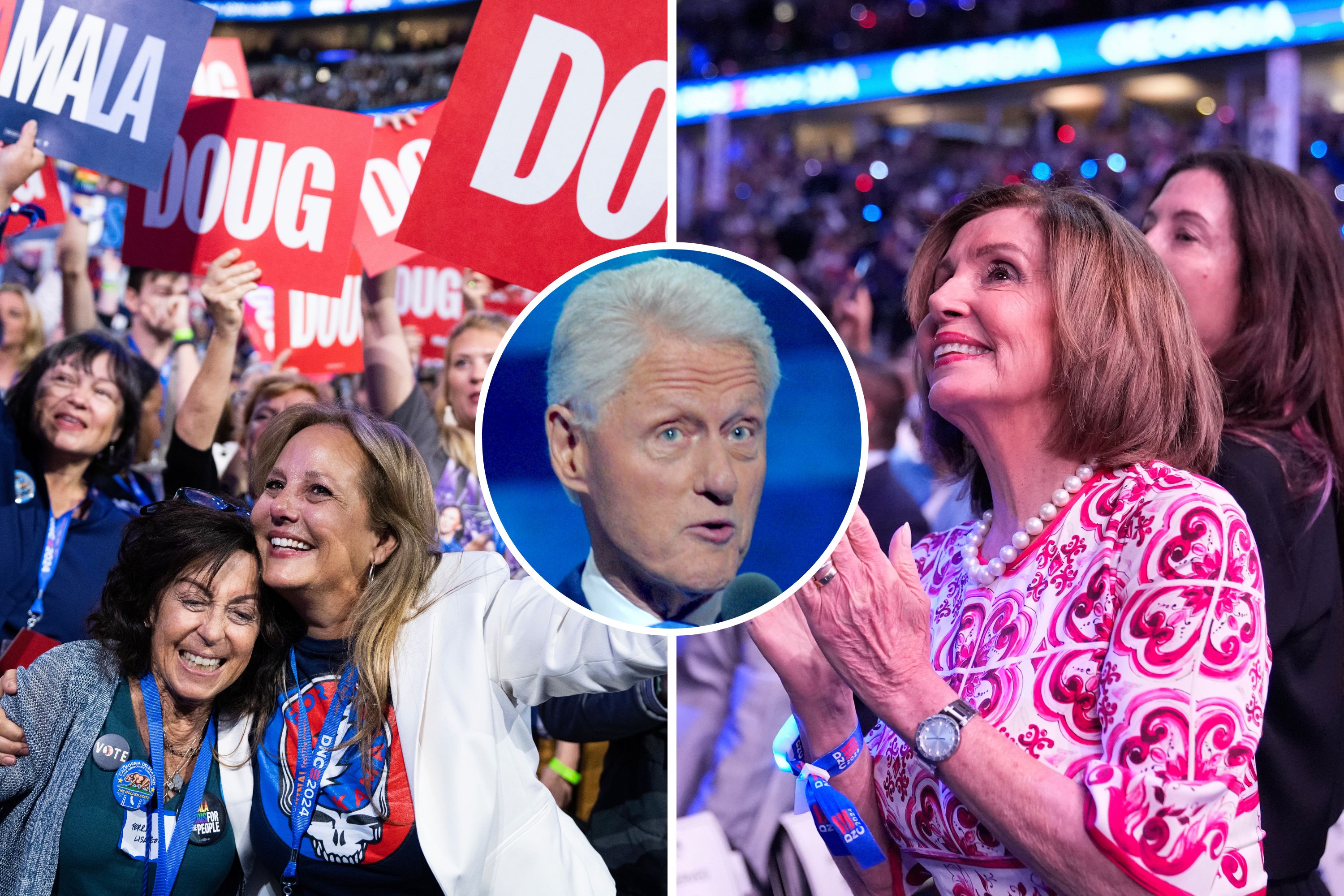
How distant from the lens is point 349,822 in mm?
1642

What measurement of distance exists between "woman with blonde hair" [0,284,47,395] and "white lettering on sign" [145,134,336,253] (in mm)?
1996

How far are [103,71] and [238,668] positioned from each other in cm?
142

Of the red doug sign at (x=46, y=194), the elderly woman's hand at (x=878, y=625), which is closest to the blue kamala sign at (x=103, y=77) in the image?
the red doug sign at (x=46, y=194)

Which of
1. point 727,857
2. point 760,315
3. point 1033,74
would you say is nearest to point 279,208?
point 760,315

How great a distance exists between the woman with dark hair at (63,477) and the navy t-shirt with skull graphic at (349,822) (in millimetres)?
1110

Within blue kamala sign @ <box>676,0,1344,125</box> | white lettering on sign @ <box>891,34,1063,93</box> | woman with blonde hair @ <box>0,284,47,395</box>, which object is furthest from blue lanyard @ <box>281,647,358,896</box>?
white lettering on sign @ <box>891,34,1063,93</box>

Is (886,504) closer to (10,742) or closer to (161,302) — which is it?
(10,742)

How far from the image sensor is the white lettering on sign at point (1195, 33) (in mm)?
9242

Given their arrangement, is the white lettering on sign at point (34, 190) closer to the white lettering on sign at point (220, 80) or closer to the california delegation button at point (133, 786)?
the white lettering on sign at point (220, 80)

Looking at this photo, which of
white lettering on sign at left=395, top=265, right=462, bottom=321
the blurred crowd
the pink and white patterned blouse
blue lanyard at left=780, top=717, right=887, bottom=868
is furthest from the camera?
the blurred crowd

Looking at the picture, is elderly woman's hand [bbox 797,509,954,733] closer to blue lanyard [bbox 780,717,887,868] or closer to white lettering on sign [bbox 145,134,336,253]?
blue lanyard [bbox 780,717,887,868]

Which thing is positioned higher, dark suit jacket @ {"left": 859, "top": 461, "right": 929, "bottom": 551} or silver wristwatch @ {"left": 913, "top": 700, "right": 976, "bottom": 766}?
silver wristwatch @ {"left": 913, "top": 700, "right": 976, "bottom": 766}

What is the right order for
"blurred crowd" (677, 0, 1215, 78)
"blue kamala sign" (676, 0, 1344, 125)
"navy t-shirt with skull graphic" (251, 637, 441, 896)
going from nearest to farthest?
"navy t-shirt with skull graphic" (251, 637, 441, 896)
"blue kamala sign" (676, 0, 1344, 125)
"blurred crowd" (677, 0, 1215, 78)

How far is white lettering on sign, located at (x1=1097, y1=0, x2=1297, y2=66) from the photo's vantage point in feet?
30.3
